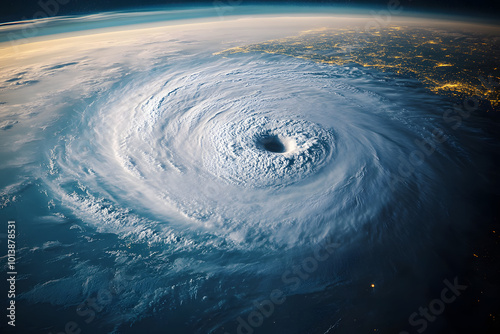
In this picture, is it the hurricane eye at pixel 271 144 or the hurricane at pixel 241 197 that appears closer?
the hurricane at pixel 241 197

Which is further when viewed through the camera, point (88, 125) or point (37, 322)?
point (88, 125)

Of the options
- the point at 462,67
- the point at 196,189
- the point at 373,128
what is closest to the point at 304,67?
the point at 373,128

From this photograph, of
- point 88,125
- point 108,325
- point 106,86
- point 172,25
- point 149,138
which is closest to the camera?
point 108,325

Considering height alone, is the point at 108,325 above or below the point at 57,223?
below

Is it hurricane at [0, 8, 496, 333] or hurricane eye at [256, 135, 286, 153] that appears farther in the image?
hurricane eye at [256, 135, 286, 153]

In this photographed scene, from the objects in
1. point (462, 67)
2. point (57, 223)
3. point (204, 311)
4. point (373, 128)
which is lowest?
point (204, 311)

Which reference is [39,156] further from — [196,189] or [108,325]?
[108,325]

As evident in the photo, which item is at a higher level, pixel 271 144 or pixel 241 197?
pixel 271 144

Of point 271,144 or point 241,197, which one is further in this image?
point 271,144
